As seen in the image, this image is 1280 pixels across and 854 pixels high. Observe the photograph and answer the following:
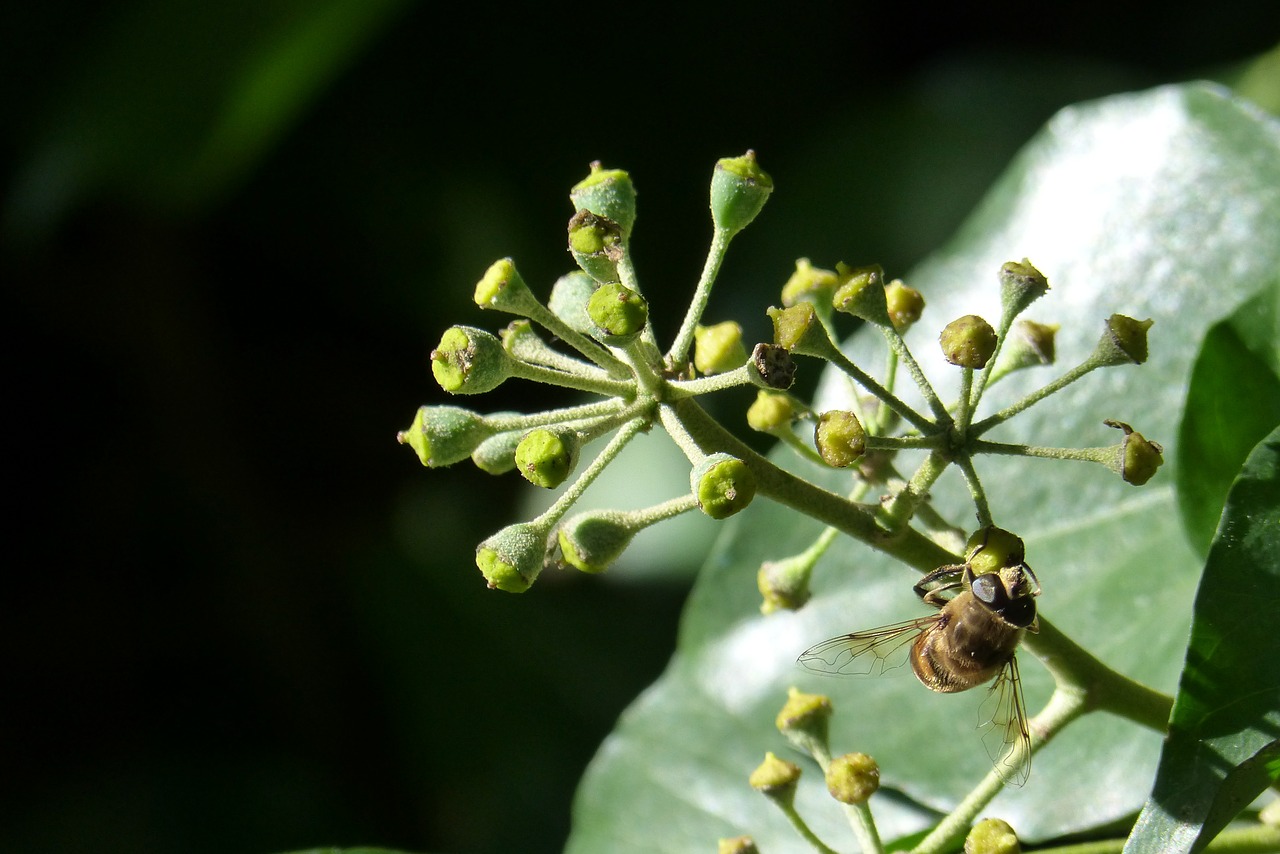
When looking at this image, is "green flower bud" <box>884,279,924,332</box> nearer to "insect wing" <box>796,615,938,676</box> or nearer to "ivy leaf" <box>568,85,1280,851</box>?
"insect wing" <box>796,615,938,676</box>

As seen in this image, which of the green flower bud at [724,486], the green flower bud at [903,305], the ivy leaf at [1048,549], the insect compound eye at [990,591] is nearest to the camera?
the green flower bud at [724,486]

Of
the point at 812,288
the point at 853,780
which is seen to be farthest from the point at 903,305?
the point at 853,780

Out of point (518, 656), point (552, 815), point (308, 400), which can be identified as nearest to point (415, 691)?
point (518, 656)

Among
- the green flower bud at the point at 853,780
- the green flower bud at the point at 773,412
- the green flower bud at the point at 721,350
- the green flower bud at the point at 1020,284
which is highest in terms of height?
the green flower bud at the point at 1020,284

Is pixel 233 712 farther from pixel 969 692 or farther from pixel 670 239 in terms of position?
pixel 969 692

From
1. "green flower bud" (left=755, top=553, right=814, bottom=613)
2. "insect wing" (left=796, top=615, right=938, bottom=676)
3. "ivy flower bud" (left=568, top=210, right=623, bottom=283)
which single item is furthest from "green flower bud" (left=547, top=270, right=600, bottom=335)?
"insect wing" (left=796, top=615, right=938, bottom=676)

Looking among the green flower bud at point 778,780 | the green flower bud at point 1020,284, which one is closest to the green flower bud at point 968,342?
the green flower bud at point 1020,284

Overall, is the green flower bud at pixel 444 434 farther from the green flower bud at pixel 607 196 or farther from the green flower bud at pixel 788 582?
the green flower bud at pixel 788 582

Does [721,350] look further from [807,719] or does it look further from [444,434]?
[807,719]
